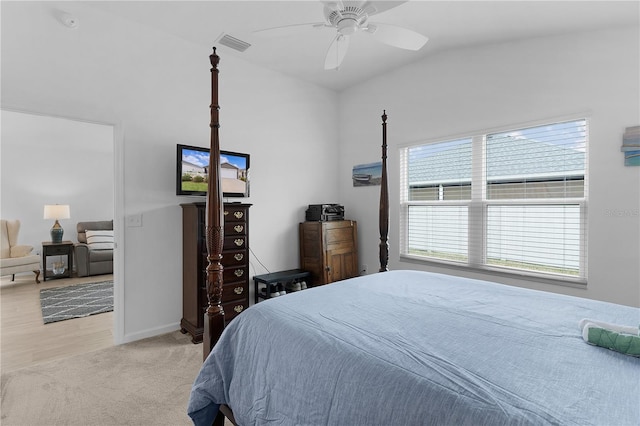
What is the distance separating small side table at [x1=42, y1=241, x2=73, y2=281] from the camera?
5.32 meters

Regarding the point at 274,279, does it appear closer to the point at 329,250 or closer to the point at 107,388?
the point at 329,250

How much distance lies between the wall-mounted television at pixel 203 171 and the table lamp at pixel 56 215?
4.20m

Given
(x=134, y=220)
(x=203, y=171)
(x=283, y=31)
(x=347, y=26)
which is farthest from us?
(x=203, y=171)

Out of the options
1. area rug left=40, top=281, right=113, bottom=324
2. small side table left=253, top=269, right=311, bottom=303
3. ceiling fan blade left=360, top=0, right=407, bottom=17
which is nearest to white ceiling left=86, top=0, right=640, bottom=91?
ceiling fan blade left=360, top=0, right=407, bottom=17

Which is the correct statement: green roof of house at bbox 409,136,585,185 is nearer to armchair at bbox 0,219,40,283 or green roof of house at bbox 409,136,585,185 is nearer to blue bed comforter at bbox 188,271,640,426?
blue bed comforter at bbox 188,271,640,426

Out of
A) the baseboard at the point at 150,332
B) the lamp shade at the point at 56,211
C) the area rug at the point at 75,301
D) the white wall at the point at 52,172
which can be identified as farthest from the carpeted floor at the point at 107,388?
the lamp shade at the point at 56,211

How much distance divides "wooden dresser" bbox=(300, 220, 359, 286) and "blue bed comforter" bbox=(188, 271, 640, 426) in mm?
2150

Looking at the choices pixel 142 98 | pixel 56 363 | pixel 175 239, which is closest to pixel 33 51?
pixel 142 98

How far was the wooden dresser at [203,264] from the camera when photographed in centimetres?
301

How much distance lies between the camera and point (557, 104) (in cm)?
282

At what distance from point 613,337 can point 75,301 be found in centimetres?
524

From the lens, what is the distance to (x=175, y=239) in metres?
3.26

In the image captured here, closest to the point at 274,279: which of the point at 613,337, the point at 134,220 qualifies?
the point at 134,220

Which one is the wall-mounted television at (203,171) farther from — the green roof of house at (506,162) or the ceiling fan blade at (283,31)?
the green roof of house at (506,162)
